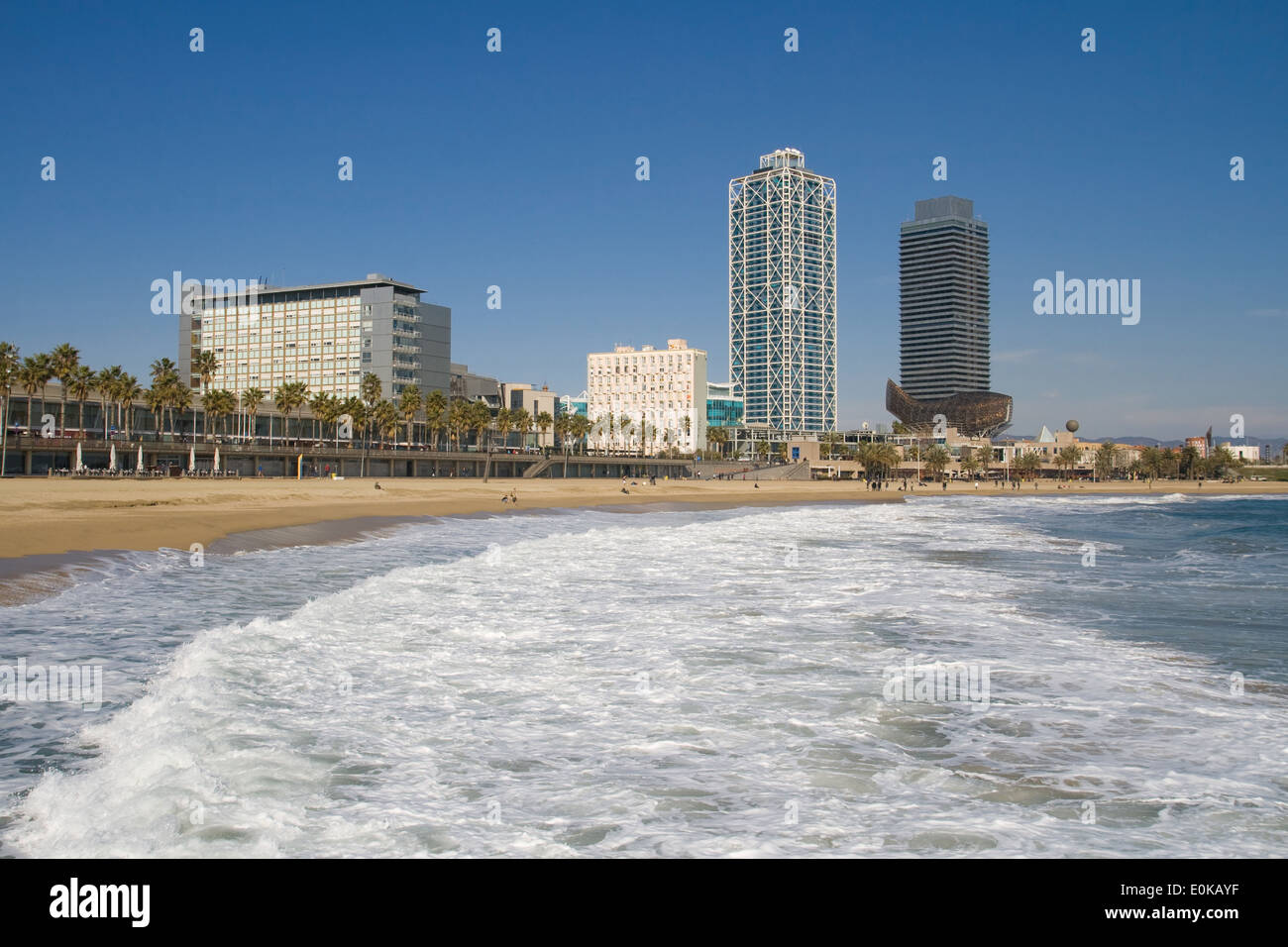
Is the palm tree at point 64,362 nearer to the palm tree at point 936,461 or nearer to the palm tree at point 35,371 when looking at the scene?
the palm tree at point 35,371

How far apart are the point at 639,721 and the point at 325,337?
521 ft

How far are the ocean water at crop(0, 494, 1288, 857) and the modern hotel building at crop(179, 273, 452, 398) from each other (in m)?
132

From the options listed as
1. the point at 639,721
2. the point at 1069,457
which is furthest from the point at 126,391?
the point at 1069,457

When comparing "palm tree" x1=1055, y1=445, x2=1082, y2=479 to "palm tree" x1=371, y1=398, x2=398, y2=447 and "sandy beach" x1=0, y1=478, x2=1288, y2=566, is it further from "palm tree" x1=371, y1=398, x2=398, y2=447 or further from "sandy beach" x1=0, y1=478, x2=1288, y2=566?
"palm tree" x1=371, y1=398, x2=398, y2=447

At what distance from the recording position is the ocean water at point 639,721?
24.8ft

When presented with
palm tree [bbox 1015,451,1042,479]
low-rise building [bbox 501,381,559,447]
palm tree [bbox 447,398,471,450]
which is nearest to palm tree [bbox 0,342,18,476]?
palm tree [bbox 447,398,471,450]

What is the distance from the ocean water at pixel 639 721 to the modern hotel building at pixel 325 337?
434 ft

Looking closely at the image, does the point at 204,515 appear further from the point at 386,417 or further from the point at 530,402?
the point at 530,402

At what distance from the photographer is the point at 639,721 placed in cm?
1098

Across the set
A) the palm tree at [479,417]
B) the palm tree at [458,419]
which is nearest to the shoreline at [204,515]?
the palm tree at [458,419]

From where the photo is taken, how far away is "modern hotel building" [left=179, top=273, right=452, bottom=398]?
15025cm

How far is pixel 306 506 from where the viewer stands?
50.6 m
